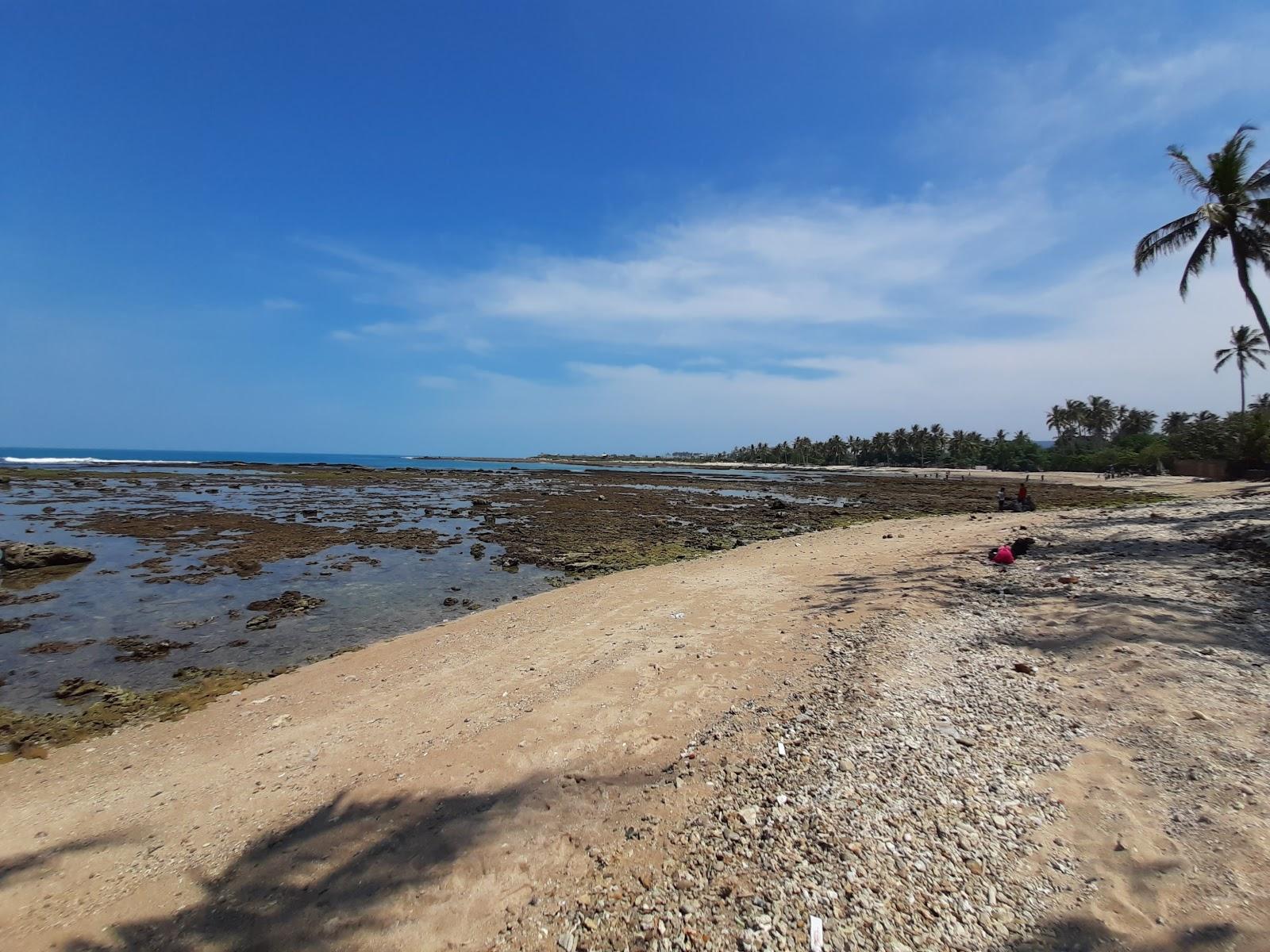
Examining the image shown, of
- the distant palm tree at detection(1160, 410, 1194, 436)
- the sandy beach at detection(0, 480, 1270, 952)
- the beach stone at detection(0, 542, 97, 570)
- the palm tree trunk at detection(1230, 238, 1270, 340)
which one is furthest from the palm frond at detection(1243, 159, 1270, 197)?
the distant palm tree at detection(1160, 410, 1194, 436)

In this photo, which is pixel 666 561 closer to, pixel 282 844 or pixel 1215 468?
pixel 282 844

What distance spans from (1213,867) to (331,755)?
7314 mm

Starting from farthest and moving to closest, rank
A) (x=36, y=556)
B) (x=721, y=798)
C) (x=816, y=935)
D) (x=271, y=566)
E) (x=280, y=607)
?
1. (x=271, y=566)
2. (x=36, y=556)
3. (x=280, y=607)
4. (x=721, y=798)
5. (x=816, y=935)

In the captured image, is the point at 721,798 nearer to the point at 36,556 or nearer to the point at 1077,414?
the point at 36,556

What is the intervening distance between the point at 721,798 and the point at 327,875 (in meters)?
2.99

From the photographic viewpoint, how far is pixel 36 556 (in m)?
16.2

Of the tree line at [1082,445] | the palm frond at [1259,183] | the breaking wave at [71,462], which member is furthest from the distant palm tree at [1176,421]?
the breaking wave at [71,462]

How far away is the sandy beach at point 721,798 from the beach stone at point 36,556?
46.5ft

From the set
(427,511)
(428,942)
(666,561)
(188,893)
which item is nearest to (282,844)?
(188,893)

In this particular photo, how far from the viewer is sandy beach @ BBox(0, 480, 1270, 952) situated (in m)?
3.22

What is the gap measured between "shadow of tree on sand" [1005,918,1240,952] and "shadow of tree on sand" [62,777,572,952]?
3.52 m

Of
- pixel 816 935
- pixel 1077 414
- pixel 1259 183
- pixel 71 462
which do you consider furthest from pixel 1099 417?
pixel 71 462

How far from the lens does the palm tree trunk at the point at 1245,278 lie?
16188 mm

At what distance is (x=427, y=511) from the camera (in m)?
33.2
